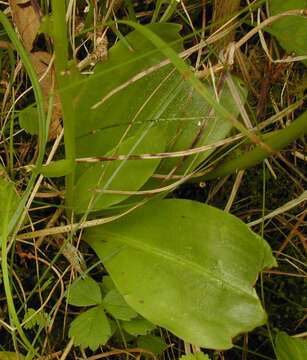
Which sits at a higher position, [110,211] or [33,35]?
[33,35]

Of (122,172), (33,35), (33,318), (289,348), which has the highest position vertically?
(33,35)

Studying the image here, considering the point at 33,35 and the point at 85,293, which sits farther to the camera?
the point at 33,35

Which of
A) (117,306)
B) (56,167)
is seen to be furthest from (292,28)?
(117,306)

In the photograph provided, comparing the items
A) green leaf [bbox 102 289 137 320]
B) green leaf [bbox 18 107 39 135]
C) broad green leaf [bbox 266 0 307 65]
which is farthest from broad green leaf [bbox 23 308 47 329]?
broad green leaf [bbox 266 0 307 65]

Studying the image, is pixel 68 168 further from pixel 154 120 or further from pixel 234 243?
pixel 234 243

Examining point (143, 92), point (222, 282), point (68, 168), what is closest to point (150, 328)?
point (222, 282)

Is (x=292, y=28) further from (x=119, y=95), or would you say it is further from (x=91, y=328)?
(x=91, y=328)
